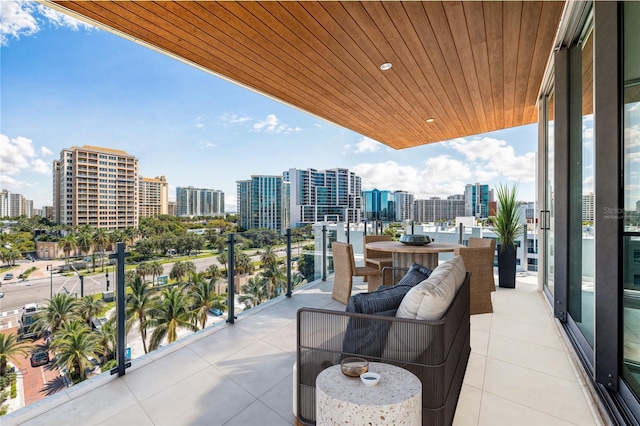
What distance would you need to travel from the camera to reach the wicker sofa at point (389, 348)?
1.40m

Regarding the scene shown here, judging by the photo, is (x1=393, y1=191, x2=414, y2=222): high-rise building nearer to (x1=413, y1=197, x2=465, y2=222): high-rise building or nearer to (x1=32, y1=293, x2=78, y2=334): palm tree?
(x1=413, y1=197, x2=465, y2=222): high-rise building

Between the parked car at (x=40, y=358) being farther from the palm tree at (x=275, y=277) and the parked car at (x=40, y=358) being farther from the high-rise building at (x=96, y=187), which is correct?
the high-rise building at (x=96, y=187)

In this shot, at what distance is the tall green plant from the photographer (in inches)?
184

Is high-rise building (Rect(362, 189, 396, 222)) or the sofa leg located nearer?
the sofa leg

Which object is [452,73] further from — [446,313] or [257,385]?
[257,385]

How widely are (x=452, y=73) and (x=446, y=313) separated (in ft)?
9.50

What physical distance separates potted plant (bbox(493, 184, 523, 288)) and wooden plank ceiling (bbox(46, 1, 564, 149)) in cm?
134

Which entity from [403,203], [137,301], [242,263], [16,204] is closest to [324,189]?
[403,203]

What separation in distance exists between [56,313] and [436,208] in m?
9.09

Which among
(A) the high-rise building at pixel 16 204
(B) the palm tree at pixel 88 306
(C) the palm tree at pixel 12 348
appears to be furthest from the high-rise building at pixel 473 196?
(A) the high-rise building at pixel 16 204

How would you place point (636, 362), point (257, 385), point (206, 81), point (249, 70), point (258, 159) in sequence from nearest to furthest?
point (636, 362) < point (257, 385) < point (249, 70) < point (206, 81) < point (258, 159)

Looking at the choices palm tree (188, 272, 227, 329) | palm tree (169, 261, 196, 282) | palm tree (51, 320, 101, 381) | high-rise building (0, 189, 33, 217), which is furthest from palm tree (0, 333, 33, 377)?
high-rise building (0, 189, 33, 217)

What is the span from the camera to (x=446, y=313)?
153cm

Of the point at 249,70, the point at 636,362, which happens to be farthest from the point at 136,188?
the point at 636,362
